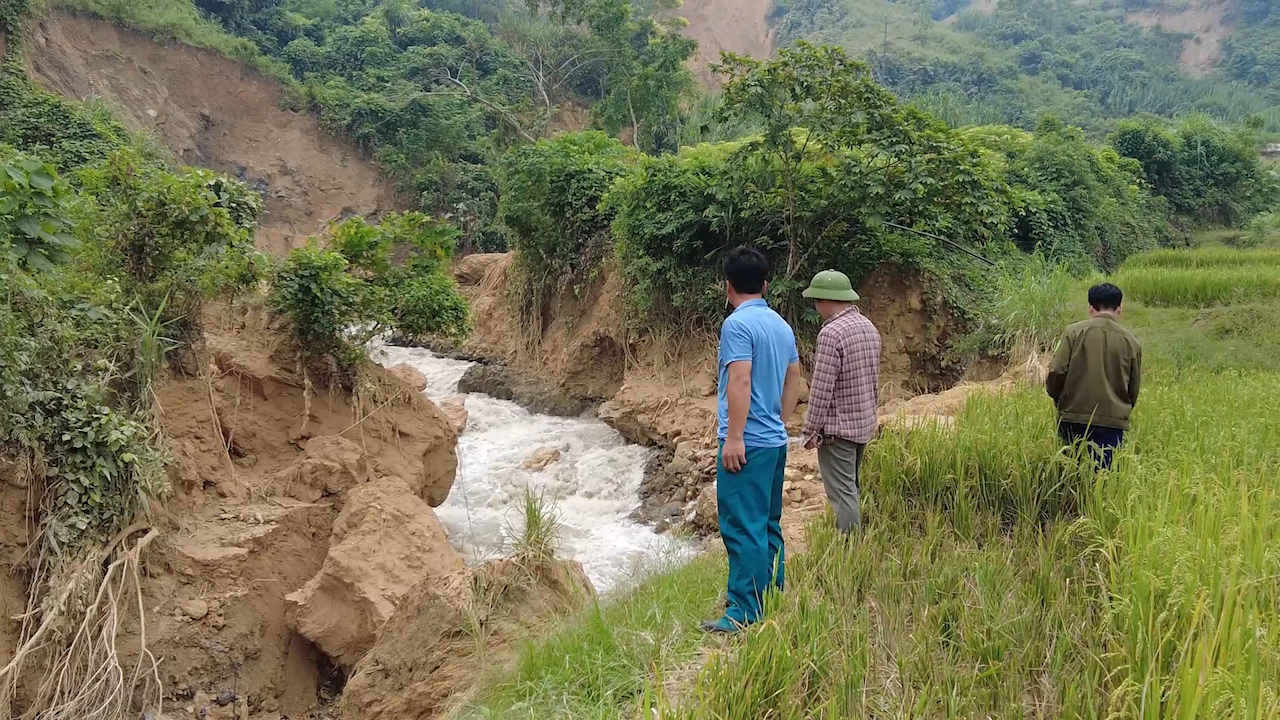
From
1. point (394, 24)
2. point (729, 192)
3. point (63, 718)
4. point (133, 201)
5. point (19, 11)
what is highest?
point (394, 24)

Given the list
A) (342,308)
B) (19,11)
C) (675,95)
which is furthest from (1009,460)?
(19,11)

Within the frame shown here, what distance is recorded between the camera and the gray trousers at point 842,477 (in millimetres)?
4281

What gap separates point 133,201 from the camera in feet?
19.7

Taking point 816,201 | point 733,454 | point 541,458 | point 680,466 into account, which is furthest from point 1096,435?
point 541,458

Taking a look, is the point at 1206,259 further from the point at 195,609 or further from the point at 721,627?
the point at 195,609

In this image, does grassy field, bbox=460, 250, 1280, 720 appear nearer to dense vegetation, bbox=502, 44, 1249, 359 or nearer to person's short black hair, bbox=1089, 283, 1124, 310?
person's short black hair, bbox=1089, 283, 1124, 310

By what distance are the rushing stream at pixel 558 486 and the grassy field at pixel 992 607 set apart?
6.39 ft

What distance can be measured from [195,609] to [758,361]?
3961 mm

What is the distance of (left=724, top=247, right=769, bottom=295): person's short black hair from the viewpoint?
3656 millimetres

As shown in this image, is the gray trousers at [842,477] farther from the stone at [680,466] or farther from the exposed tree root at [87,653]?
the stone at [680,466]

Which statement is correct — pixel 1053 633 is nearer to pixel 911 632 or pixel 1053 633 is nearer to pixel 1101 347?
pixel 911 632

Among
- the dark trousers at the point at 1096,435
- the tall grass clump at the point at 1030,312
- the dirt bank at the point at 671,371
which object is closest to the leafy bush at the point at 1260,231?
the tall grass clump at the point at 1030,312

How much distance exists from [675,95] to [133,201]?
20126mm

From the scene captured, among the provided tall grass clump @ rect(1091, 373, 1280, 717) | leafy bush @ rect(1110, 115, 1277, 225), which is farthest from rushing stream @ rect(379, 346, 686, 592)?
leafy bush @ rect(1110, 115, 1277, 225)
